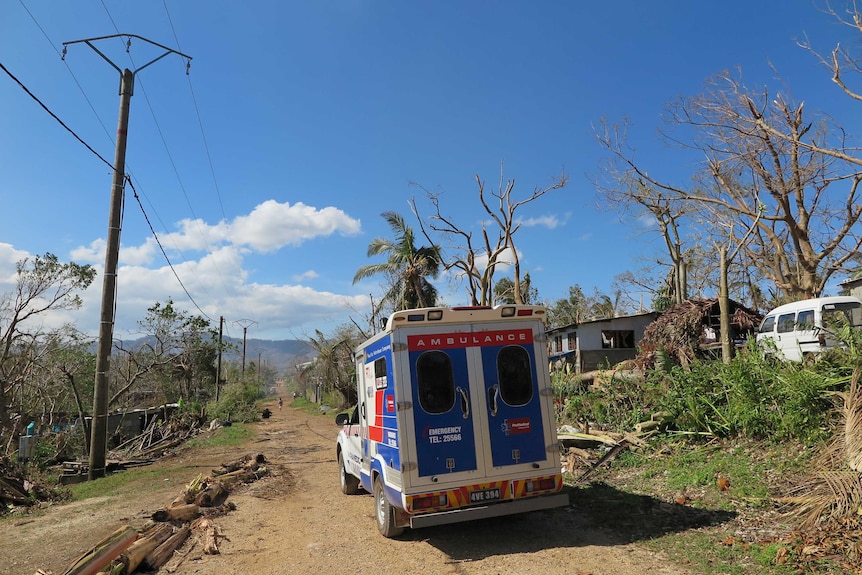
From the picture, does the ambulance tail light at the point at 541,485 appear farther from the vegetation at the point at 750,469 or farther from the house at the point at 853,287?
the house at the point at 853,287

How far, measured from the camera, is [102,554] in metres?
5.58

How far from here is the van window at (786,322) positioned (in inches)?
573

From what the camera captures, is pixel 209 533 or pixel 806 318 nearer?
pixel 209 533

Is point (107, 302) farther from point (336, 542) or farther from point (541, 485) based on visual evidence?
point (541, 485)

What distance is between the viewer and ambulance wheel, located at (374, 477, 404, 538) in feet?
22.5

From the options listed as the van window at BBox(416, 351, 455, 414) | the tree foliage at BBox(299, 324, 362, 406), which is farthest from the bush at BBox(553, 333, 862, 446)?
the tree foliage at BBox(299, 324, 362, 406)

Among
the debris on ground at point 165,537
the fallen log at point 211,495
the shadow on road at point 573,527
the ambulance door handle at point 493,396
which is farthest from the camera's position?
the fallen log at point 211,495

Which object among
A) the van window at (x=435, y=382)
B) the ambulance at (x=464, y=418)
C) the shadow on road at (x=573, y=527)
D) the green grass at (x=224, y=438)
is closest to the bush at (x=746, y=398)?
the shadow on road at (x=573, y=527)

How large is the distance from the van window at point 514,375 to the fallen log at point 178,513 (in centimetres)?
537

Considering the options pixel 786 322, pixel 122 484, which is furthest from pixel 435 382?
pixel 786 322

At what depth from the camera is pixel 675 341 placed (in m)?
16.8

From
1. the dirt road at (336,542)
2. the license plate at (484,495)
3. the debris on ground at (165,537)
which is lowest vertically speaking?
the dirt road at (336,542)

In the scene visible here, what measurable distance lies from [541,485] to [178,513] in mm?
5548

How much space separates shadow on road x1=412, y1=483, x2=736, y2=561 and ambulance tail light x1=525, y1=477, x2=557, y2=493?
0.63 m
